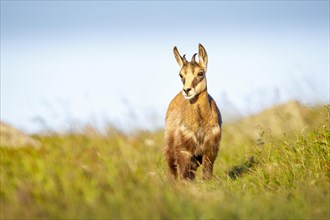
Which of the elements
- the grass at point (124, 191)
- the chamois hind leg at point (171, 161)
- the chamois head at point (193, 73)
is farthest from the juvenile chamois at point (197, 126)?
the grass at point (124, 191)

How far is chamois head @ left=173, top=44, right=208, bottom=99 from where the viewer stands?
901cm

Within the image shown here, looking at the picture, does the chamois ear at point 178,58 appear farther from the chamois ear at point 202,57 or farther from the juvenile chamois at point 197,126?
the chamois ear at point 202,57

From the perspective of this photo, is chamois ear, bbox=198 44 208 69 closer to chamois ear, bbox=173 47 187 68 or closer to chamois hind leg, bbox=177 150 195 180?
chamois ear, bbox=173 47 187 68

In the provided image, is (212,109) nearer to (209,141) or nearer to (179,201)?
(209,141)

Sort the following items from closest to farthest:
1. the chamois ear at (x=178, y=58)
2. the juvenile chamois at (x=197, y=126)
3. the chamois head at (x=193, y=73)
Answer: the chamois head at (x=193, y=73) → the juvenile chamois at (x=197, y=126) → the chamois ear at (x=178, y=58)

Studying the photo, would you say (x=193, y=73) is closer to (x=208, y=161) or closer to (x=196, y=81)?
(x=196, y=81)

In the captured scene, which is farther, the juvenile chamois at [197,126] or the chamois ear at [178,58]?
the chamois ear at [178,58]

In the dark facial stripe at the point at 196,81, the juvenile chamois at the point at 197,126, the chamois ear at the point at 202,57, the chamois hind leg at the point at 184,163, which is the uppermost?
the chamois ear at the point at 202,57

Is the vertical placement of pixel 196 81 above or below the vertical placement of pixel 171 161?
above

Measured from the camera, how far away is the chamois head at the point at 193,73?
9.01 m

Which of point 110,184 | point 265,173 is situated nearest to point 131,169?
point 110,184

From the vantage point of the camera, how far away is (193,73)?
9.21 meters

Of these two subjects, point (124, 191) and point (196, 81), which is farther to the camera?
point (196, 81)

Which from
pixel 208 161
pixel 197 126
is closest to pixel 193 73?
pixel 197 126
